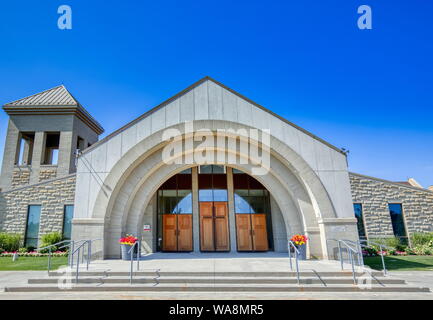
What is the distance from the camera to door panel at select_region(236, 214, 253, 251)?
14.3m

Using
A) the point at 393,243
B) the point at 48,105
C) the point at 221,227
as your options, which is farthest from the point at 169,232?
the point at 48,105

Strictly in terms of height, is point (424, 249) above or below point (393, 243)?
below

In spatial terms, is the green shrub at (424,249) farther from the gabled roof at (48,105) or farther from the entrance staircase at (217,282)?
the gabled roof at (48,105)

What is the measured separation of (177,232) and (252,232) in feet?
13.5

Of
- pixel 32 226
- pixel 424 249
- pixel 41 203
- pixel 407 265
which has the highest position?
pixel 41 203

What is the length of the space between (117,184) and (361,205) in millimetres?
13227

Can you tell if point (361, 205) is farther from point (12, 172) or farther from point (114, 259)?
point (12, 172)

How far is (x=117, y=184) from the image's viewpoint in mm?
11430

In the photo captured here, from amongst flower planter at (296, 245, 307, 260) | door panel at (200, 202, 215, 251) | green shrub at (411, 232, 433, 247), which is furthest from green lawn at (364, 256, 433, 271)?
door panel at (200, 202, 215, 251)

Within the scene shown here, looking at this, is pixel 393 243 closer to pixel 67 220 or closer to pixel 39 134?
pixel 67 220

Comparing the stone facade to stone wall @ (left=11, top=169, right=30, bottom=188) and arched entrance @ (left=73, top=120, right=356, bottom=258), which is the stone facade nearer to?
stone wall @ (left=11, top=169, right=30, bottom=188)

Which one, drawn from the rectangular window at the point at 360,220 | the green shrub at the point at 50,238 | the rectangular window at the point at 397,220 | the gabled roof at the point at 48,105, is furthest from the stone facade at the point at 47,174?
the rectangular window at the point at 397,220

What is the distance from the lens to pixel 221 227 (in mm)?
14516
